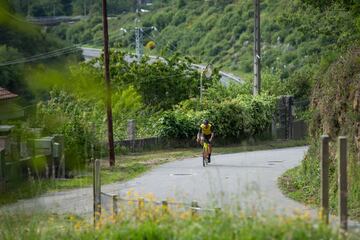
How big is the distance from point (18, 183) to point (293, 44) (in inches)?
2401

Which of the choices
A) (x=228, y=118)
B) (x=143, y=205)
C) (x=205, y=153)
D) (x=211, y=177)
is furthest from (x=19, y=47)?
(x=228, y=118)

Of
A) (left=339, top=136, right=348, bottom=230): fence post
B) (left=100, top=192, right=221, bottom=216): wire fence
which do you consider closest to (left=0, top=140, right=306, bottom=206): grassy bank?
(left=100, top=192, right=221, bottom=216): wire fence

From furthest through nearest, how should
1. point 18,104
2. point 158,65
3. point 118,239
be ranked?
point 158,65 < point 118,239 < point 18,104

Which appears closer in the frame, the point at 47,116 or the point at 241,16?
the point at 47,116

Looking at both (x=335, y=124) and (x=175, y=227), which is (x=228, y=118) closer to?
(x=335, y=124)

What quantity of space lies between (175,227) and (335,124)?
39.0 ft

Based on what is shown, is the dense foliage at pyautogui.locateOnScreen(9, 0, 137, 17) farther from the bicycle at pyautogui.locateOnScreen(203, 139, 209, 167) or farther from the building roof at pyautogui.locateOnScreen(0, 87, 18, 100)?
the bicycle at pyautogui.locateOnScreen(203, 139, 209, 167)

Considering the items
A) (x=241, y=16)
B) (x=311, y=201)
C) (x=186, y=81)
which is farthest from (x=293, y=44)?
(x=311, y=201)

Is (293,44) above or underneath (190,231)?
above

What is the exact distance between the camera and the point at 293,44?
63656mm

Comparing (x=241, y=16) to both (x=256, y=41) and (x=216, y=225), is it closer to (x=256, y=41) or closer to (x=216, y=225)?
(x=256, y=41)

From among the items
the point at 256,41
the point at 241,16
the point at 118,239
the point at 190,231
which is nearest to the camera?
the point at 190,231

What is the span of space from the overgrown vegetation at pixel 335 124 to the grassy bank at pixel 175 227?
7365mm

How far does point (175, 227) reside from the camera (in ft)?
22.5
